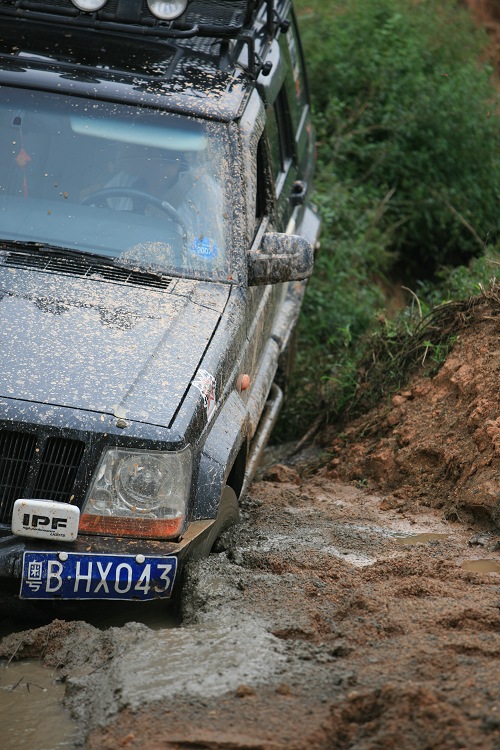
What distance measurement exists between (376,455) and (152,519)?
6.86 feet

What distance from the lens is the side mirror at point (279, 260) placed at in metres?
4.29

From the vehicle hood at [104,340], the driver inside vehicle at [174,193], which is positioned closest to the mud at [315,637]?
the vehicle hood at [104,340]

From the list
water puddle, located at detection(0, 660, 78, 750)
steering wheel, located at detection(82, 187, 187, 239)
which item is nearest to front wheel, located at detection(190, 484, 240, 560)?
water puddle, located at detection(0, 660, 78, 750)

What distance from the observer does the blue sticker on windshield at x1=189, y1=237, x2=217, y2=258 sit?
4219 mm

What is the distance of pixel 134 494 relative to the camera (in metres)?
3.29

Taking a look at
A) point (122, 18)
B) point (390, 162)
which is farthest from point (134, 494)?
point (390, 162)

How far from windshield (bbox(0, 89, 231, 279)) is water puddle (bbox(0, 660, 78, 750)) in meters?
1.69

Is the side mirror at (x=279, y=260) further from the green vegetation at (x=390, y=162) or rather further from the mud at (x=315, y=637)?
the green vegetation at (x=390, y=162)

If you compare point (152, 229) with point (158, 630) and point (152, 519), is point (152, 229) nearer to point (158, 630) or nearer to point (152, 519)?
point (152, 519)

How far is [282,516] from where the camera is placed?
4.46 m

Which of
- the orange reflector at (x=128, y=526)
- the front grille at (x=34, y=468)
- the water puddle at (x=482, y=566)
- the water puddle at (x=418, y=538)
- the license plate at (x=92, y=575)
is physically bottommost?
the water puddle at (x=418, y=538)

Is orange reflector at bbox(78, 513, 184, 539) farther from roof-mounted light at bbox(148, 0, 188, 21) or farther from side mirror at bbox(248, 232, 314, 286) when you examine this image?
roof-mounted light at bbox(148, 0, 188, 21)

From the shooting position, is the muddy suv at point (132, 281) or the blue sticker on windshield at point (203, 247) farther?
the blue sticker on windshield at point (203, 247)

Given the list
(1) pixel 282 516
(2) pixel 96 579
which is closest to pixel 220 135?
(1) pixel 282 516
